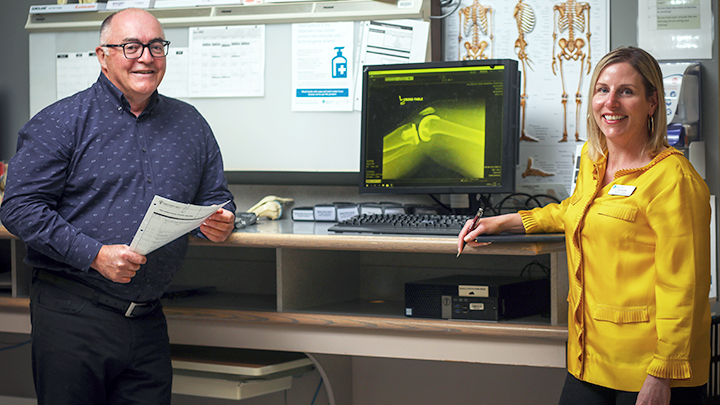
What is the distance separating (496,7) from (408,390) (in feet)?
4.37

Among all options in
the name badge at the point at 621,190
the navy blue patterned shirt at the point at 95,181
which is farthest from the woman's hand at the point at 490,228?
the navy blue patterned shirt at the point at 95,181

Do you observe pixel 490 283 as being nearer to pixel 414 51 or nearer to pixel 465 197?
pixel 465 197

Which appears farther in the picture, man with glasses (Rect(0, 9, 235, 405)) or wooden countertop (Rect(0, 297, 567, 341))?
wooden countertop (Rect(0, 297, 567, 341))

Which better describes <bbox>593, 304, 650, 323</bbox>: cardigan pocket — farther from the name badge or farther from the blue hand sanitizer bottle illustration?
the blue hand sanitizer bottle illustration

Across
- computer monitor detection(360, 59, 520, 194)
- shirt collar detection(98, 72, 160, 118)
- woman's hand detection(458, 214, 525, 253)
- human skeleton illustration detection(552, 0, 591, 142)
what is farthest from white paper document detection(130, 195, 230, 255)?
human skeleton illustration detection(552, 0, 591, 142)

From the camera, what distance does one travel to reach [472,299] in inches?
66.2

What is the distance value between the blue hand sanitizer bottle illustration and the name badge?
3.62 feet

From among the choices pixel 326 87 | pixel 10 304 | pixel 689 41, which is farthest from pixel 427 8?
pixel 10 304

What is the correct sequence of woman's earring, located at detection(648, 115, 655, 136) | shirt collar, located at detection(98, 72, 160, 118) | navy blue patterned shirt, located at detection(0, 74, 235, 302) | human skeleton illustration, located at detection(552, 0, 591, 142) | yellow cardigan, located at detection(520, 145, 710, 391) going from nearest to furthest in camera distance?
yellow cardigan, located at detection(520, 145, 710, 391), woman's earring, located at detection(648, 115, 655, 136), navy blue patterned shirt, located at detection(0, 74, 235, 302), shirt collar, located at detection(98, 72, 160, 118), human skeleton illustration, located at detection(552, 0, 591, 142)

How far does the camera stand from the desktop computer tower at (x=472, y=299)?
166 cm

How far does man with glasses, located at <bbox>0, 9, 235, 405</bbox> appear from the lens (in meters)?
1.46

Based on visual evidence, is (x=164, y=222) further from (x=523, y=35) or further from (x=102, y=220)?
(x=523, y=35)

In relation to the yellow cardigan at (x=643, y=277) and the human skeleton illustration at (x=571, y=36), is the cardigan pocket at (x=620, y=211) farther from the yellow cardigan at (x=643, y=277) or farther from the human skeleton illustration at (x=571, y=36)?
the human skeleton illustration at (x=571, y=36)

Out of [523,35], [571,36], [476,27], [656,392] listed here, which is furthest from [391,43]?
[656,392]
